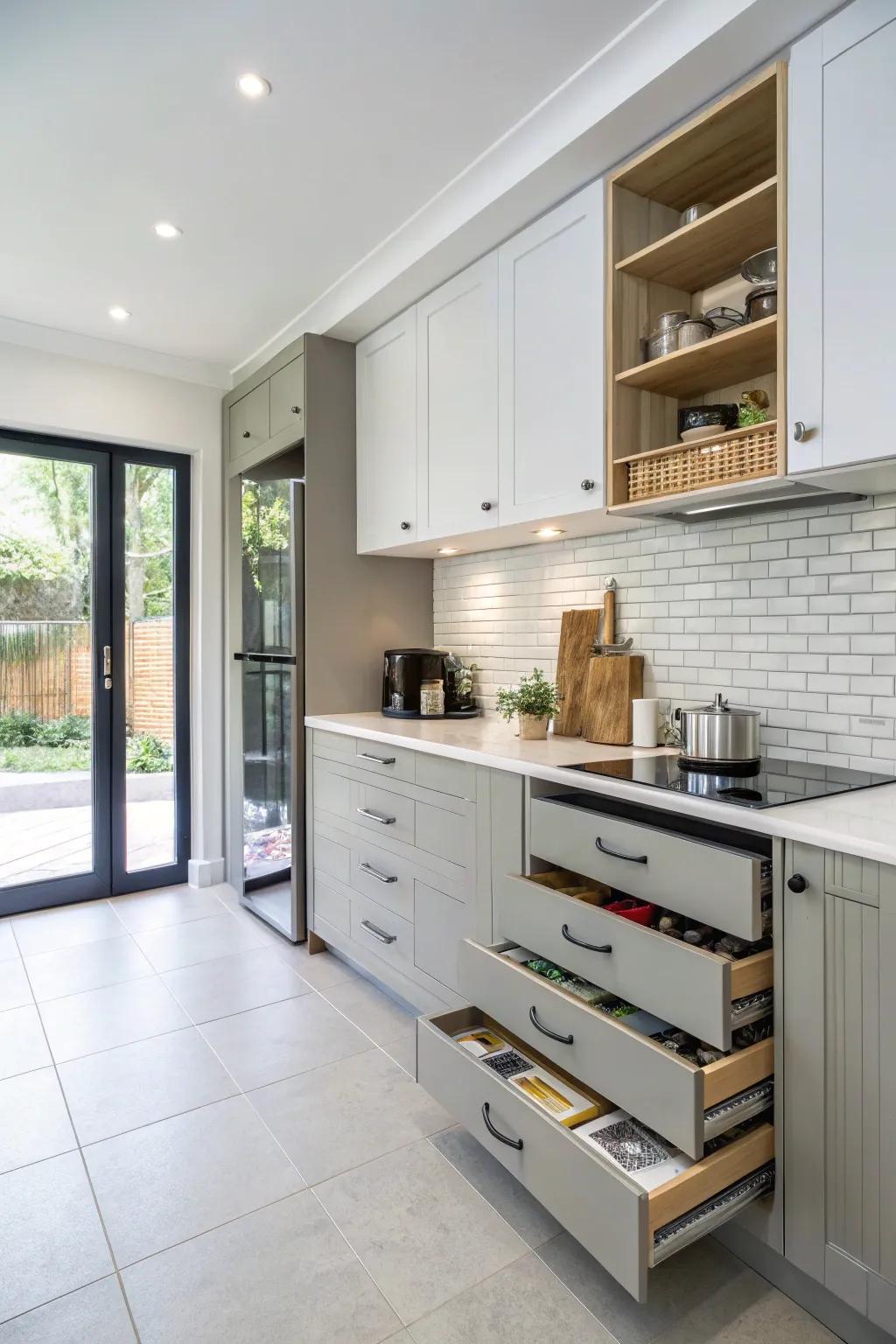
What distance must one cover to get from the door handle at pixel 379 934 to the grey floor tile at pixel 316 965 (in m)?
0.28

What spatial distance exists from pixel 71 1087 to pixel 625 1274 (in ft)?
5.38

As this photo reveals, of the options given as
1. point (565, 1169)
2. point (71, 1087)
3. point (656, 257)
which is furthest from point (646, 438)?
point (71, 1087)

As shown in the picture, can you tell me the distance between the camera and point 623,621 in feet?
8.22

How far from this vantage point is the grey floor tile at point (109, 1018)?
238cm

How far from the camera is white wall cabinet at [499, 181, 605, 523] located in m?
2.09

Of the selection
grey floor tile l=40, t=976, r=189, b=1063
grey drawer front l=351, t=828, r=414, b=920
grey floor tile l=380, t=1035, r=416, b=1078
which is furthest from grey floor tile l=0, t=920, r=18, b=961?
grey floor tile l=380, t=1035, r=416, b=1078

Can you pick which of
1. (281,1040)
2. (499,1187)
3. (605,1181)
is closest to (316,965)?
(281,1040)

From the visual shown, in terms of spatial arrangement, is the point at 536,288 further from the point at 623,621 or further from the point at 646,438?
the point at 623,621

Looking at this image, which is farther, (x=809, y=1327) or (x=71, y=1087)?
(x=71, y=1087)

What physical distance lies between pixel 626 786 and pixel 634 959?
1.20 feet

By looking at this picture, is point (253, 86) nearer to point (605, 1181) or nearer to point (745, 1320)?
point (605, 1181)

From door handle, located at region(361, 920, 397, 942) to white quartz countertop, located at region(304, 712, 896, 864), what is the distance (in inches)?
25.5

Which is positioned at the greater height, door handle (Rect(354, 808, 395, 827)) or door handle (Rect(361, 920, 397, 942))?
door handle (Rect(354, 808, 395, 827))

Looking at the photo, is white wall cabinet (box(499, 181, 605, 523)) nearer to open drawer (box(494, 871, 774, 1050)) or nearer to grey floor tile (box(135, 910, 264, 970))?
open drawer (box(494, 871, 774, 1050))
